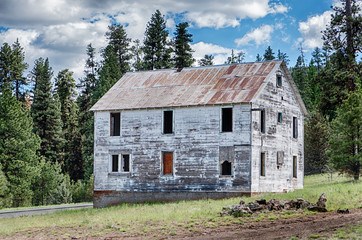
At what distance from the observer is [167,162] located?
32.1 m

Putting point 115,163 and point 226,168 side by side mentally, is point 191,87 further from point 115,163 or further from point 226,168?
point 115,163

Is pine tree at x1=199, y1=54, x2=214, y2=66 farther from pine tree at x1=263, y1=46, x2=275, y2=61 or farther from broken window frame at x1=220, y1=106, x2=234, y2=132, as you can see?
broken window frame at x1=220, y1=106, x2=234, y2=132

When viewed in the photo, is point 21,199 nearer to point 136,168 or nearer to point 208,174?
point 136,168

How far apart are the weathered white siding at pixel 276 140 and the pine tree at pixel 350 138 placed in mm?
2586

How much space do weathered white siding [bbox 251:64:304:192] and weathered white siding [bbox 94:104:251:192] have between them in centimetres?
88

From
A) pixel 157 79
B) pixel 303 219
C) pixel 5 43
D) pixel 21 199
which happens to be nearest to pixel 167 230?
pixel 303 219

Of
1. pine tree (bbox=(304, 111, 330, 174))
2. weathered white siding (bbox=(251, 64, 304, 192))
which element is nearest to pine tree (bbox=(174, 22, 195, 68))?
pine tree (bbox=(304, 111, 330, 174))

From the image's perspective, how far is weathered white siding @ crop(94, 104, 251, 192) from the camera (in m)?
30.0

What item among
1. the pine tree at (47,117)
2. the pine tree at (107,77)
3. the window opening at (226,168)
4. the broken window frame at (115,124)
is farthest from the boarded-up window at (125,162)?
the pine tree at (47,117)

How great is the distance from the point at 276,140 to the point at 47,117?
3910cm

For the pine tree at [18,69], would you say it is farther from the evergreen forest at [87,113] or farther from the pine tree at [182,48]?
the pine tree at [182,48]

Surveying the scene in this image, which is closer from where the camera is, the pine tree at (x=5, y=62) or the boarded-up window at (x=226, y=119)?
the boarded-up window at (x=226, y=119)

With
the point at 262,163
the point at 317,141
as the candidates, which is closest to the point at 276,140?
the point at 262,163

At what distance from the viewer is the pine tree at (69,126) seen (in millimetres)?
67812
